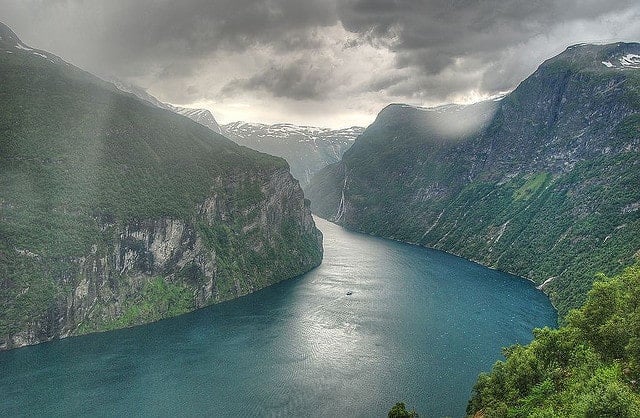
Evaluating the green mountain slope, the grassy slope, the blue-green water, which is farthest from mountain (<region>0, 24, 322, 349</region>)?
the green mountain slope

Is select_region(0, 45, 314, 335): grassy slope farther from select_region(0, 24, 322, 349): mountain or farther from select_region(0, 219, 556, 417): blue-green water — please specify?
select_region(0, 219, 556, 417): blue-green water

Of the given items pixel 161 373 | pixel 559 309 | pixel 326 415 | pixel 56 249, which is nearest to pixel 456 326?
pixel 559 309

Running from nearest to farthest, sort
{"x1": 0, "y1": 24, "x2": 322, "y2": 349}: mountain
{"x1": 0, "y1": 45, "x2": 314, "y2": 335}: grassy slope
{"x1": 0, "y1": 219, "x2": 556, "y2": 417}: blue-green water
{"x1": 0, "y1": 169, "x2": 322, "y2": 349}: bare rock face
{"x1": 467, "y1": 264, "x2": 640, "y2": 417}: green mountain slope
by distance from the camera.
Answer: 1. {"x1": 467, "y1": 264, "x2": 640, "y2": 417}: green mountain slope
2. {"x1": 0, "y1": 219, "x2": 556, "y2": 417}: blue-green water
3. {"x1": 0, "y1": 45, "x2": 314, "y2": 335}: grassy slope
4. {"x1": 0, "y1": 24, "x2": 322, "y2": 349}: mountain
5. {"x1": 0, "y1": 169, "x2": 322, "y2": 349}: bare rock face

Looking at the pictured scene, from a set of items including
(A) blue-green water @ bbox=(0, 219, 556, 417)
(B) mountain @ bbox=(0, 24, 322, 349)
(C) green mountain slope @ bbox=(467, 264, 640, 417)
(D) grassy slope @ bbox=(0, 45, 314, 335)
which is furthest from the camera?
(B) mountain @ bbox=(0, 24, 322, 349)

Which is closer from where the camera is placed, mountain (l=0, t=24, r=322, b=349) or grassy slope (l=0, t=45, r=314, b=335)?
grassy slope (l=0, t=45, r=314, b=335)

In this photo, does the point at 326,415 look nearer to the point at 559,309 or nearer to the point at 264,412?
the point at 264,412

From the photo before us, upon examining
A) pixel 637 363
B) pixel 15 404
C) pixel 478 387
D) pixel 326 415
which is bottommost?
pixel 15 404

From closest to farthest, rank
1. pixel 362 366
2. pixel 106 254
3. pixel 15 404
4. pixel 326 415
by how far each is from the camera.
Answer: pixel 326 415
pixel 15 404
pixel 362 366
pixel 106 254

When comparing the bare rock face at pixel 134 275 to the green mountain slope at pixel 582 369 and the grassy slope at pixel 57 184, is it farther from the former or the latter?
the green mountain slope at pixel 582 369

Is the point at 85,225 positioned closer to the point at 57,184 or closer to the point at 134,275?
the point at 57,184
